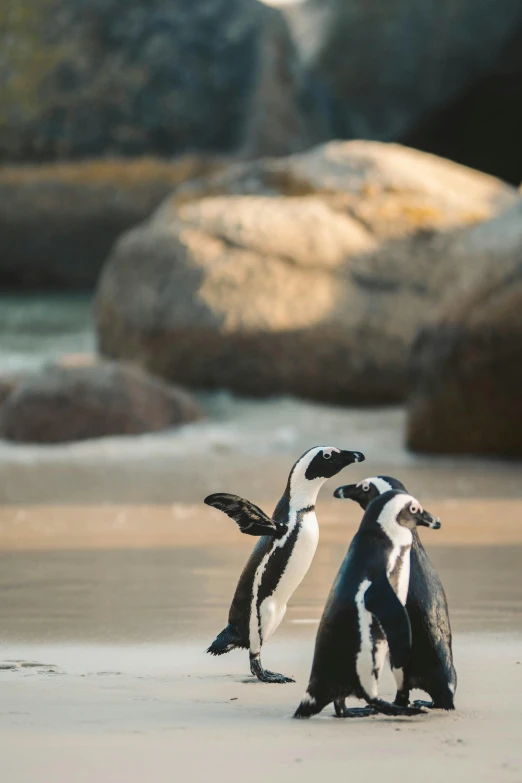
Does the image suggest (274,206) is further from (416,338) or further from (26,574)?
(26,574)

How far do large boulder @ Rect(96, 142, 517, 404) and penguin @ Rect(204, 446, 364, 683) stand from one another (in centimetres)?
929

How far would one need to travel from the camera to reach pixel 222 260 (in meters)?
14.5

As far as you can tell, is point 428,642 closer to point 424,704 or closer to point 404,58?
point 424,704

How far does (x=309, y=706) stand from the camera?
12.7 feet

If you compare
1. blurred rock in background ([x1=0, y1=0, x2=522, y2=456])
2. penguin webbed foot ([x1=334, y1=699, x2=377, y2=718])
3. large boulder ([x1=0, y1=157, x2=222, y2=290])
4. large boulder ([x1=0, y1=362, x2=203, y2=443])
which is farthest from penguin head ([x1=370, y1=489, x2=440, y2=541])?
large boulder ([x1=0, y1=157, x2=222, y2=290])

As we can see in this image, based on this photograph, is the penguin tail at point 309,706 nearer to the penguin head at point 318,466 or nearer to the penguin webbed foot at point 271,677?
the penguin webbed foot at point 271,677

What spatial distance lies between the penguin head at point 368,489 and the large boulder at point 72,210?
690 inches

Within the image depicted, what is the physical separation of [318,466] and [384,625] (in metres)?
0.75

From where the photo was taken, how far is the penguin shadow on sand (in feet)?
12.6

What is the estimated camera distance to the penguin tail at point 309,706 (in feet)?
12.6

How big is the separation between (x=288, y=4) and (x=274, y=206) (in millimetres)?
8203

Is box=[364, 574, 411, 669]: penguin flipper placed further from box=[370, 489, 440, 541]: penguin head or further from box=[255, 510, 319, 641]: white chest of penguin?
box=[255, 510, 319, 641]: white chest of penguin

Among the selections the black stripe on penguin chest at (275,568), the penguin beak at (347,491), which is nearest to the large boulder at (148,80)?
the black stripe on penguin chest at (275,568)

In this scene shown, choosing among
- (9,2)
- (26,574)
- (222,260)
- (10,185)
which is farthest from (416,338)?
(9,2)
